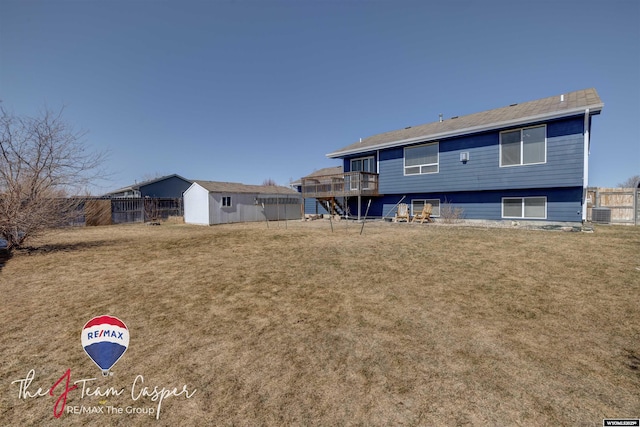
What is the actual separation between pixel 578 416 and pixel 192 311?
4.12 m

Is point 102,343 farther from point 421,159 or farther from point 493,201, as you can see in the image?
point 421,159

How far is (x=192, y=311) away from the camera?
3.75 meters

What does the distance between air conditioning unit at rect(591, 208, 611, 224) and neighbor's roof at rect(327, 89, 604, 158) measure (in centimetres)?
662

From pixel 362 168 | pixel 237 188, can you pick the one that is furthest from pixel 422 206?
pixel 237 188

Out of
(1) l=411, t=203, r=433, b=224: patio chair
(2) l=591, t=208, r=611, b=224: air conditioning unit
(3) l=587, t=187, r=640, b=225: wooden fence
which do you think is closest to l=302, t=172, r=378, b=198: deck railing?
(1) l=411, t=203, r=433, b=224: patio chair

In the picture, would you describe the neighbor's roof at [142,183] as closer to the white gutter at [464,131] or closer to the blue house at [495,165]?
the white gutter at [464,131]

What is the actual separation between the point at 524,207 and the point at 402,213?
577 cm

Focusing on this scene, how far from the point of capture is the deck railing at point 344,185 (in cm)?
1593

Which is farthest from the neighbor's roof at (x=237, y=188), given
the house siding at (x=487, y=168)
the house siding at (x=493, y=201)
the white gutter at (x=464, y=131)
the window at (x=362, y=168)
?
the house siding at (x=487, y=168)

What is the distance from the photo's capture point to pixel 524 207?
11883mm

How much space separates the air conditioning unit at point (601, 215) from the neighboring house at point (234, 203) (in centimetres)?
1982

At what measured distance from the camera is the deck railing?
52.3ft

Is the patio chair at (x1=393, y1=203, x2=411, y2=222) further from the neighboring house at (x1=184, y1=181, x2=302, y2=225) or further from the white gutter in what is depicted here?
the neighboring house at (x1=184, y1=181, x2=302, y2=225)

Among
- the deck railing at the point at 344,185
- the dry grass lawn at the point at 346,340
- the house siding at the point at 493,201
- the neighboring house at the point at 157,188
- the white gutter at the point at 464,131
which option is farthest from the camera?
the neighboring house at the point at 157,188
